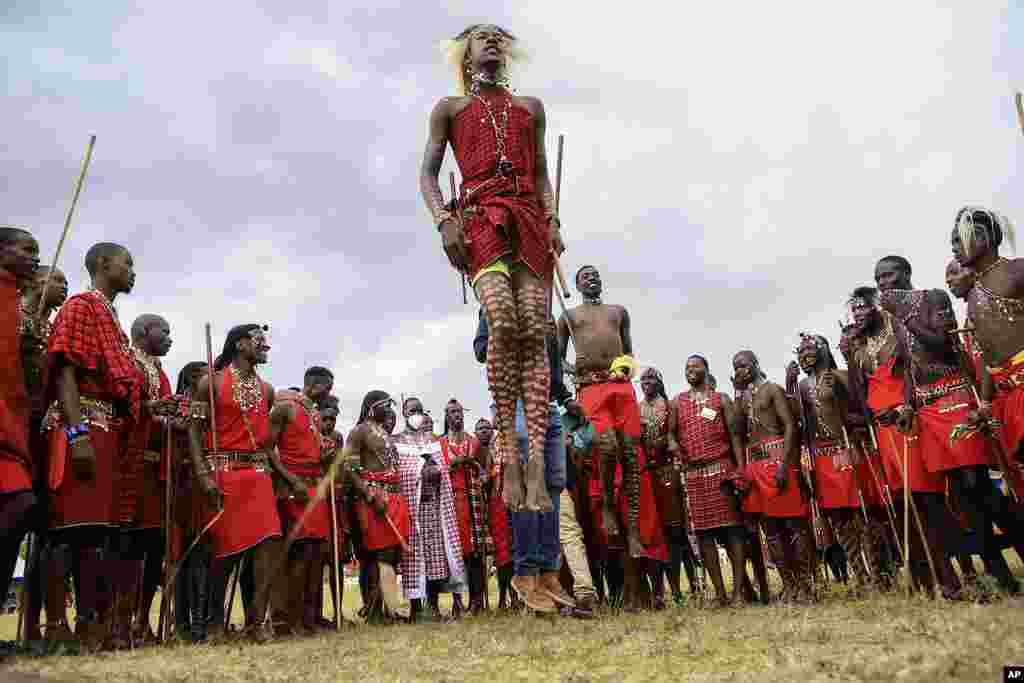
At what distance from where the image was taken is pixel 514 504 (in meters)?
5.05

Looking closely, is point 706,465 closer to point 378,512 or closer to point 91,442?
point 378,512

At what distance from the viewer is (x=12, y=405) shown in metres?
5.04

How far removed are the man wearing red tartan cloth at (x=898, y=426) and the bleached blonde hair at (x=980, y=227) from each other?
2.83 ft

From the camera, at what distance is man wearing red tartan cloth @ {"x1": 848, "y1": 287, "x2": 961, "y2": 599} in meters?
5.95

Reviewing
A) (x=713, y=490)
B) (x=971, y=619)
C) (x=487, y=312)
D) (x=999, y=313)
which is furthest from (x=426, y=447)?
(x=971, y=619)

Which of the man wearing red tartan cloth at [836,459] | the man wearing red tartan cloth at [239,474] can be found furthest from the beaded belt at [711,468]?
the man wearing red tartan cloth at [239,474]

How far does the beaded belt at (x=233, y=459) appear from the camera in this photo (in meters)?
6.82

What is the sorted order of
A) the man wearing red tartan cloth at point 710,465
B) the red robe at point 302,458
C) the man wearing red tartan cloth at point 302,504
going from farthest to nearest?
the man wearing red tartan cloth at point 710,465 → the red robe at point 302,458 → the man wearing red tartan cloth at point 302,504

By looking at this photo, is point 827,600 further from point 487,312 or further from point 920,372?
point 487,312

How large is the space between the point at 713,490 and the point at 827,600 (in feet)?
6.42


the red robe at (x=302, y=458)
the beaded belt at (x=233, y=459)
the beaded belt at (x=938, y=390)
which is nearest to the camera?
the beaded belt at (x=938, y=390)

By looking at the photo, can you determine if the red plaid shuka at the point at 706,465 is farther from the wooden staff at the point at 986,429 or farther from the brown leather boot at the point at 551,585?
the brown leather boot at the point at 551,585

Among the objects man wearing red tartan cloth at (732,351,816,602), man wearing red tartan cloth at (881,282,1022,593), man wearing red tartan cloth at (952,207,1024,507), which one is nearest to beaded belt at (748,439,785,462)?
man wearing red tartan cloth at (732,351,816,602)

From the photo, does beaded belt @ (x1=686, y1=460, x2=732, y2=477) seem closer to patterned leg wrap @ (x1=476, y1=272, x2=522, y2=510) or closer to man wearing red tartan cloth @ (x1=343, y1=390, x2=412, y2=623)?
man wearing red tartan cloth @ (x1=343, y1=390, x2=412, y2=623)
